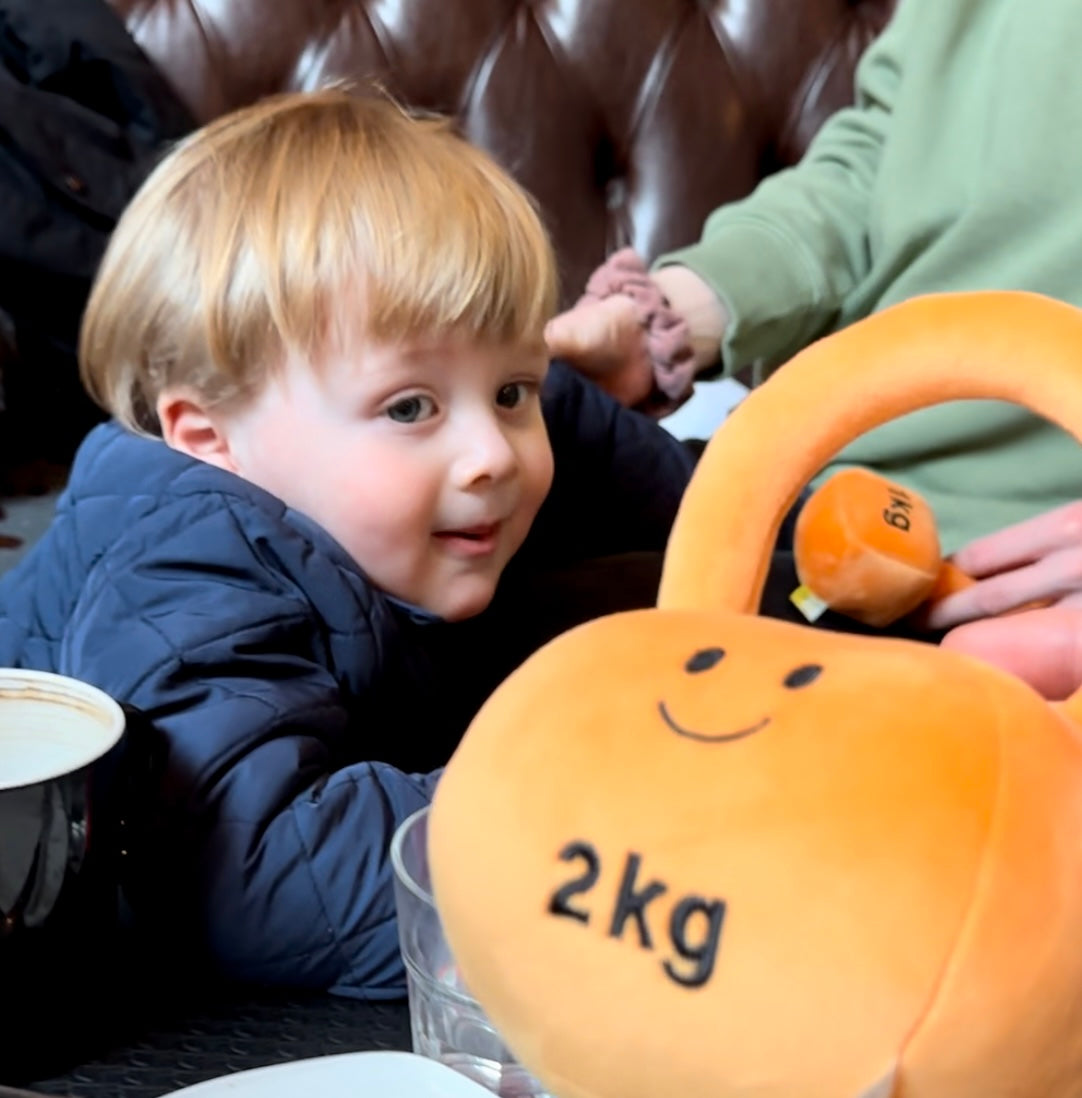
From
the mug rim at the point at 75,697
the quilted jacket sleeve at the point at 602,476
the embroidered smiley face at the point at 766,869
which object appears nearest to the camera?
the embroidered smiley face at the point at 766,869

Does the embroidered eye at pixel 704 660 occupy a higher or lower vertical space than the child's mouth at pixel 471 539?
higher

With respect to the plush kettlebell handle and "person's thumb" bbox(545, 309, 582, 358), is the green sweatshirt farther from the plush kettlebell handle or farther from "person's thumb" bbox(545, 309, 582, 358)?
the plush kettlebell handle

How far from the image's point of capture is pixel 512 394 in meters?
0.73

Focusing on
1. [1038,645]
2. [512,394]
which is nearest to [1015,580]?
[1038,645]

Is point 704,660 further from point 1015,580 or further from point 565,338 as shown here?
point 565,338

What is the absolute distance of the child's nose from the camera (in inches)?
26.1

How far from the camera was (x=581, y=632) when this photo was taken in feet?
0.89

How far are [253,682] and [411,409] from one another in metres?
0.19

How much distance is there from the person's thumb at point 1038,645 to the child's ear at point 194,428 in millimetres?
393

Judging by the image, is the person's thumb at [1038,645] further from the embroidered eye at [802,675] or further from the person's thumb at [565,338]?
the person's thumb at [565,338]

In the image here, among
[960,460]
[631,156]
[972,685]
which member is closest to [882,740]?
[972,685]

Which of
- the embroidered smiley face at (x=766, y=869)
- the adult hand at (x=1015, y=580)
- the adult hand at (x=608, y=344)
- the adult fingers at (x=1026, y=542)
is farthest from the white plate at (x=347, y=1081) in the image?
the adult hand at (x=608, y=344)

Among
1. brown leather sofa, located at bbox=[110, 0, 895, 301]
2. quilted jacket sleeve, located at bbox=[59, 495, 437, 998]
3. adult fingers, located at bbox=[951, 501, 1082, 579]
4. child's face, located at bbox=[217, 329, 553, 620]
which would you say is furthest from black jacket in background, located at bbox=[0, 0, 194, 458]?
adult fingers, located at bbox=[951, 501, 1082, 579]

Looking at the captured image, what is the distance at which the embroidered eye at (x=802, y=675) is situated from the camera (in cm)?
24
